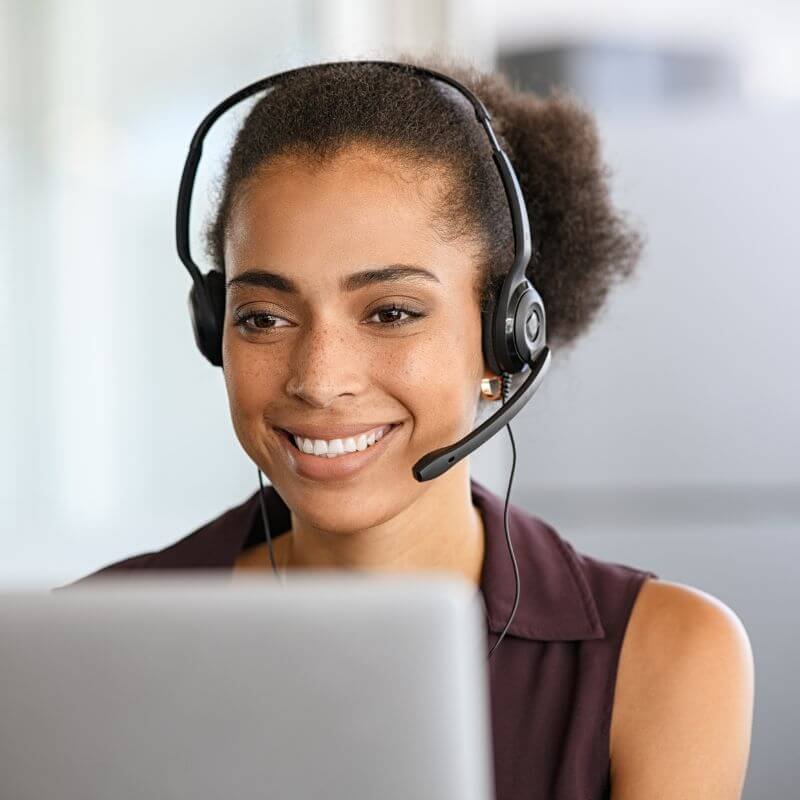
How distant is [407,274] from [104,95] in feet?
6.42

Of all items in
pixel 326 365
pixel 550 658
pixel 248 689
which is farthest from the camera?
pixel 550 658

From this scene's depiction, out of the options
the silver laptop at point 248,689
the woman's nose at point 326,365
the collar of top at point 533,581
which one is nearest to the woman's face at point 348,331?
the woman's nose at point 326,365

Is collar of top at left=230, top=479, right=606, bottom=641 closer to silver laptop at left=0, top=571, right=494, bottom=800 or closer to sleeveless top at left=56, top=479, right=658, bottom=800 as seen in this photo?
sleeveless top at left=56, top=479, right=658, bottom=800

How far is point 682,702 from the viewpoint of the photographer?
125 cm

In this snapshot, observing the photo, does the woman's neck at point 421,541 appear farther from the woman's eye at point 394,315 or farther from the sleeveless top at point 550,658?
the woman's eye at point 394,315

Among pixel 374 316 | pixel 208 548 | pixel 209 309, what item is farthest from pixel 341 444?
pixel 208 548

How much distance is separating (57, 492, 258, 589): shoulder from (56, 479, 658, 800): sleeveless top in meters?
0.02

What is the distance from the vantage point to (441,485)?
1.40 meters

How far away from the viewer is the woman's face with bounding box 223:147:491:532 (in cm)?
123

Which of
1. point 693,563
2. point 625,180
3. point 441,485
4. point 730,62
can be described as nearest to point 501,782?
point 441,485

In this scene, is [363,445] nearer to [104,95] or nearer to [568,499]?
[568,499]

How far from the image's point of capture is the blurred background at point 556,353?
7.29 ft

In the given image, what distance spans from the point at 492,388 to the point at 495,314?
0.33 feet

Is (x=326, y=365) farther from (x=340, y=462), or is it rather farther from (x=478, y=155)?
(x=478, y=155)
